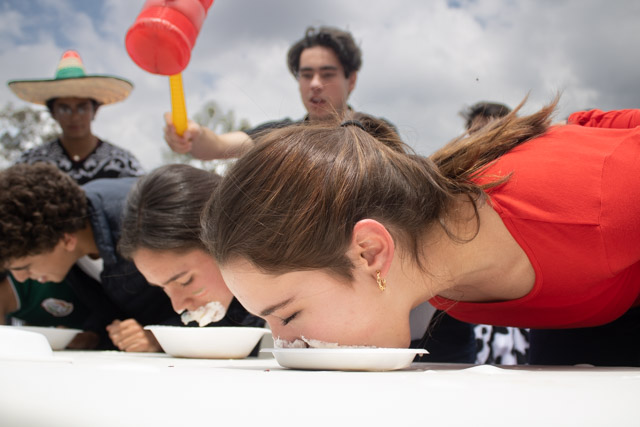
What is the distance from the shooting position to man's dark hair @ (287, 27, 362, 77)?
2945mm

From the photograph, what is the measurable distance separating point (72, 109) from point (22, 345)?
2.66m

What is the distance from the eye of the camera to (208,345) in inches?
61.5

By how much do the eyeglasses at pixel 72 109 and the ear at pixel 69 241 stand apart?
1419 mm

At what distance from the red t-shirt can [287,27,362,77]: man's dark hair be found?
6.12 ft

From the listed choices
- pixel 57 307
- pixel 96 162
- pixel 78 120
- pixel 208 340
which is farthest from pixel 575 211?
pixel 78 120

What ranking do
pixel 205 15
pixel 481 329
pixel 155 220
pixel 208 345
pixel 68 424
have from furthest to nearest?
pixel 481 329 < pixel 205 15 < pixel 155 220 < pixel 208 345 < pixel 68 424

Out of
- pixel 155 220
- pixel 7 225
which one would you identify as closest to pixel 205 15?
pixel 155 220

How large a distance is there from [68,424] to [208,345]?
1113 mm

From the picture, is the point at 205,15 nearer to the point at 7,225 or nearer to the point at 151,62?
the point at 151,62

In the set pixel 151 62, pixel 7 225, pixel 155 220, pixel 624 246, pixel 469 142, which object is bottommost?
pixel 7 225

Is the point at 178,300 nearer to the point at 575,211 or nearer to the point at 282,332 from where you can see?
the point at 282,332

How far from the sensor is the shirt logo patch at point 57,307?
2.51 m

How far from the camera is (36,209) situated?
2.20 m

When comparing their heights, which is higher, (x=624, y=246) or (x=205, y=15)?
(x=205, y=15)
